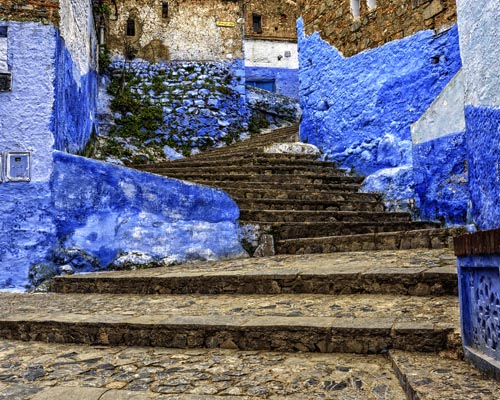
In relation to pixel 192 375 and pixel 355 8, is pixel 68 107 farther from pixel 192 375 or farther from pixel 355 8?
pixel 355 8

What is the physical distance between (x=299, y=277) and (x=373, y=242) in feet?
5.03

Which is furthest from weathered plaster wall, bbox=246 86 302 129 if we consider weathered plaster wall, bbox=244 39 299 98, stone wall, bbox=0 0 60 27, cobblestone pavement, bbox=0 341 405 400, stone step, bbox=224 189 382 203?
cobblestone pavement, bbox=0 341 405 400

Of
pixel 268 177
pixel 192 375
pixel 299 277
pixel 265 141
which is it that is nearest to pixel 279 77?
pixel 265 141

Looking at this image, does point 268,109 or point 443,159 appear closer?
point 443,159

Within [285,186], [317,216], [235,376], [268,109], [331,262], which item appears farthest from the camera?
[268,109]

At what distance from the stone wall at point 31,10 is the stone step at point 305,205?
2.82m

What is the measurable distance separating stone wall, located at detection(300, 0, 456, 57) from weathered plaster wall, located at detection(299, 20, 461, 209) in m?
0.12

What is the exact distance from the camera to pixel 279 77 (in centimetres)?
1645

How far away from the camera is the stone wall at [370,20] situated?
623 cm

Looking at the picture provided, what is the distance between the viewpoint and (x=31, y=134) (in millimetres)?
4832

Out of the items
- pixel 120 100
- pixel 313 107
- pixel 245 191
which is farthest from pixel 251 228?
pixel 120 100

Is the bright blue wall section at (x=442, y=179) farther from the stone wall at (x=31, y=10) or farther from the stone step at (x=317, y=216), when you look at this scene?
the stone wall at (x=31, y=10)

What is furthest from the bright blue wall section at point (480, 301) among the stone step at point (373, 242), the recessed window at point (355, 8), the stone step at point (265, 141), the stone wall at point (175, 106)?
the stone wall at point (175, 106)

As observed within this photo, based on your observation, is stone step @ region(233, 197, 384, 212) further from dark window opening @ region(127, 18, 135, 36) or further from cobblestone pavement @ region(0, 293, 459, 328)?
dark window opening @ region(127, 18, 135, 36)
